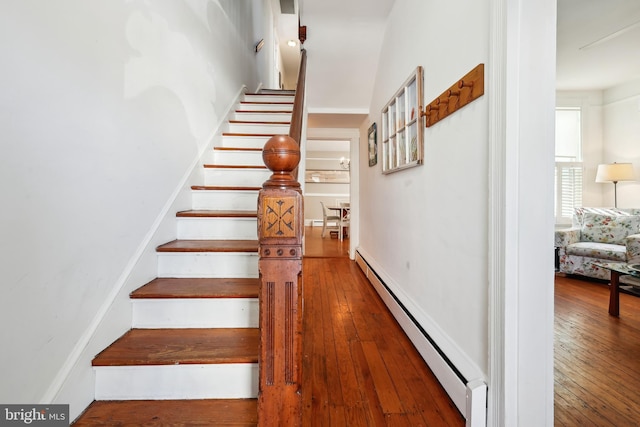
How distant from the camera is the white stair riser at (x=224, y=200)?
81.9 inches

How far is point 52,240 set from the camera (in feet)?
3.22

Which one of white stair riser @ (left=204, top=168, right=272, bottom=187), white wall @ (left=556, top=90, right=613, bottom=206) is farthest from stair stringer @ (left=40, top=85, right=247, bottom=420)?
white wall @ (left=556, top=90, right=613, bottom=206)

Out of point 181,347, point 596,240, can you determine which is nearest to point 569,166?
point 596,240

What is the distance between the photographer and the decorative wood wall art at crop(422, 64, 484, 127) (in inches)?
47.0

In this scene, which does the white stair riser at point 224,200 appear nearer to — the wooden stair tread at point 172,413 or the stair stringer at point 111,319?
the stair stringer at point 111,319

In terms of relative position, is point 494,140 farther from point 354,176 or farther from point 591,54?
point 591,54

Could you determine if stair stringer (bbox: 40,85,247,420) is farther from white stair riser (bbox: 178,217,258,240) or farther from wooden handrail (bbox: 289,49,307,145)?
wooden handrail (bbox: 289,49,307,145)

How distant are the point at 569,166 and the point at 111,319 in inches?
234

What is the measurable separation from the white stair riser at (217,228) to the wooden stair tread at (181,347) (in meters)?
0.63

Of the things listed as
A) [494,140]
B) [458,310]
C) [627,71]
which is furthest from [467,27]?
[627,71]

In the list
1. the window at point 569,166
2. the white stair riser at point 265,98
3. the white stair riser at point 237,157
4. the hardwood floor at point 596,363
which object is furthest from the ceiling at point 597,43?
the white stair riser at point 237,157

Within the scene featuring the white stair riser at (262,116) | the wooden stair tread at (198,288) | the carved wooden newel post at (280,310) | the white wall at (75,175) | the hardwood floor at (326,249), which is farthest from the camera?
the hardwood floor at (326,249)

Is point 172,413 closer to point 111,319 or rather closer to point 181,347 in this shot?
point 181,347

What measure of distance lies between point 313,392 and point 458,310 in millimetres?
802
